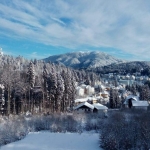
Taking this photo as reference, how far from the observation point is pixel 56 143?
19.1 m

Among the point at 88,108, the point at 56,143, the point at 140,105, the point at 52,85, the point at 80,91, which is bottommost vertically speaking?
the point at 56,143

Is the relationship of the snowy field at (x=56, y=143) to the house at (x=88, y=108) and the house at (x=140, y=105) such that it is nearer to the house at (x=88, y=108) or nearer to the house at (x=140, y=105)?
the house at (x=88, y=108)

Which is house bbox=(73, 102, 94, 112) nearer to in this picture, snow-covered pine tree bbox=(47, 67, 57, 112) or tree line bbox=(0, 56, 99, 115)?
tree line bbox=(0, 56, 99, 115)

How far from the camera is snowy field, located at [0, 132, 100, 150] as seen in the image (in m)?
17.8

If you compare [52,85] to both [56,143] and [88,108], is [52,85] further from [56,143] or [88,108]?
[56,143]

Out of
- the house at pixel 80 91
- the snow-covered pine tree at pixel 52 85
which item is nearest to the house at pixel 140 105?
the snow-covered pine tree at pixel 52 85

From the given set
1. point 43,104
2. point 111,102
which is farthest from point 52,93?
point 111,102

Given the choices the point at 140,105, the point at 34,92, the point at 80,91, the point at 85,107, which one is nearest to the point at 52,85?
the point at 34,92

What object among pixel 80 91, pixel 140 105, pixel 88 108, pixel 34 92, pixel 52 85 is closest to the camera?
pixel 52 85

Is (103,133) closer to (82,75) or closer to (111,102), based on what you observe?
(111,102)

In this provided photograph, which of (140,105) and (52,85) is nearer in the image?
(52,85)

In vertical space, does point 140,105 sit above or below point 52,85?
below

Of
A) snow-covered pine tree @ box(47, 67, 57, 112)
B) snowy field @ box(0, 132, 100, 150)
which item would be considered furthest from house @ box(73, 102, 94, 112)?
snowy field @ box(0, 132, 100, 150)

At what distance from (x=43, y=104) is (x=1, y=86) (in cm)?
1044
